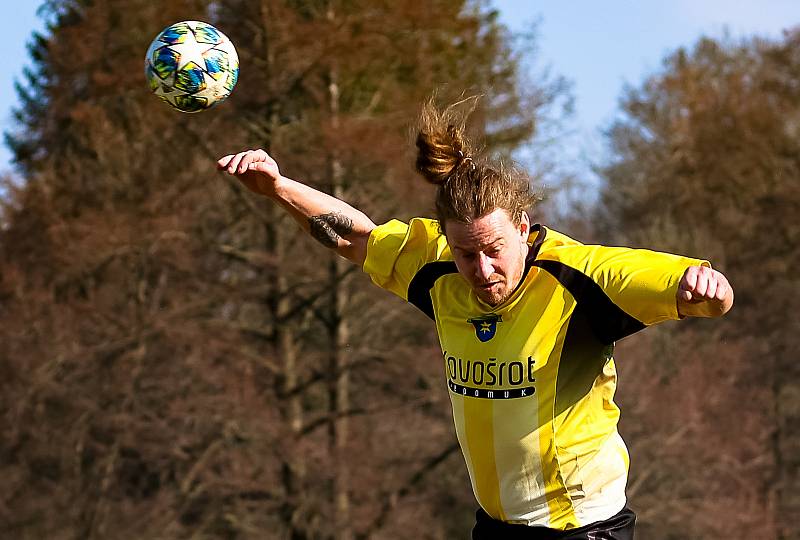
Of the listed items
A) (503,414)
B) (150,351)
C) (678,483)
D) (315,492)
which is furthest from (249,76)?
(503,414)

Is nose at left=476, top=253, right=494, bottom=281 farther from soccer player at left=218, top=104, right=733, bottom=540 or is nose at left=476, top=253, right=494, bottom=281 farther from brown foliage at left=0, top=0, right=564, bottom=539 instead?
brown foliage at left=0, top=0, right=564, bottom=539

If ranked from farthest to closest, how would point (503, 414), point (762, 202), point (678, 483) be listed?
point (762, 202)
point (678, 483)
point (503, 414)

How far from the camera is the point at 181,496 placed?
2023 centimetres

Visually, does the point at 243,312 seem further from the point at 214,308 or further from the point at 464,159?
the point at 464,159

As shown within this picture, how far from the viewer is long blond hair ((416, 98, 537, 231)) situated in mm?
4199

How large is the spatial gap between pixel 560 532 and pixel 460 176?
1.23m

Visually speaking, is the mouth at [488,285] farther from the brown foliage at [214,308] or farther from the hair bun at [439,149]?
the brown foliage at [214,308]

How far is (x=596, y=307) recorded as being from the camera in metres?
4.20

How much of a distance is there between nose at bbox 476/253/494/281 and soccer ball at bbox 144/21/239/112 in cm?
234

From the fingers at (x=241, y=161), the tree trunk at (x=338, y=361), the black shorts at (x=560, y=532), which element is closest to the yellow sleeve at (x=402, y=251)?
the fingers at (x=241, y=161)

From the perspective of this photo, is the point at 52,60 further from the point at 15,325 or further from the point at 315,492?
the point at 315,492

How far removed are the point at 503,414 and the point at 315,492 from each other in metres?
16.4

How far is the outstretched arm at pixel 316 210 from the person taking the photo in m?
4.98

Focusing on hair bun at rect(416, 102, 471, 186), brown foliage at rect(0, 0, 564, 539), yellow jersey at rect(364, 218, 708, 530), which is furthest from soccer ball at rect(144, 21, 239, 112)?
brown foliage at rect(0, 0, 564, 539)
